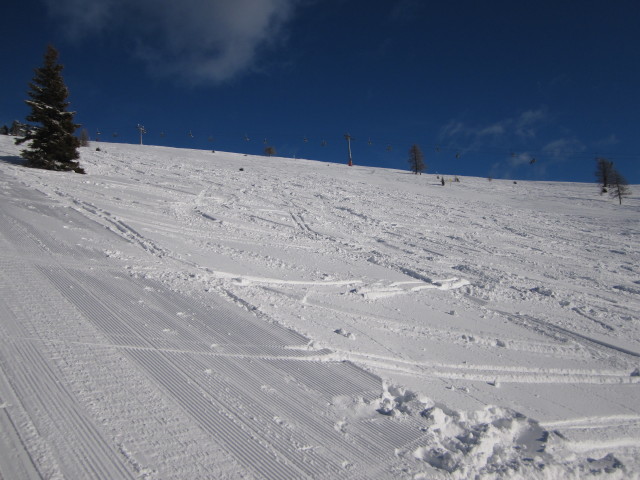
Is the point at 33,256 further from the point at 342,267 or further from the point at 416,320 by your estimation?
the point at 416,320

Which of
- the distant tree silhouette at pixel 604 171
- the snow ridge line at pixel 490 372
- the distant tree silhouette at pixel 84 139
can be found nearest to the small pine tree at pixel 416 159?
the distant tree silhouette at pixel 604 171

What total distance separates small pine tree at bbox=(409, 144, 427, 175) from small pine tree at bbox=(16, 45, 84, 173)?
3899 cm

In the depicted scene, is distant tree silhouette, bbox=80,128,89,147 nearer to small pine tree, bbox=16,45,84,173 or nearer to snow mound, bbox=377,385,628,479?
small pine tree, bbox=16,45,84,173

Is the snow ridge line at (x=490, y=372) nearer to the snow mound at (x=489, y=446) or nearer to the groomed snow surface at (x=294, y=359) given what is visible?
the groomed snow surface at (x=294, y=359)

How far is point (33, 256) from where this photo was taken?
182 inches

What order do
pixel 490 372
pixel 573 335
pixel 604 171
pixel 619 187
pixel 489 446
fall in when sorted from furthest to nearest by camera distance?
pixel 604 171, pixel 619 187, pixel 573 335, pixel 490 372, pixel 489 446

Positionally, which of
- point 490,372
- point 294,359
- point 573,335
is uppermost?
point 294,359

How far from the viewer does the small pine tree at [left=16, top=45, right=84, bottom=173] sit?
47.5 ft

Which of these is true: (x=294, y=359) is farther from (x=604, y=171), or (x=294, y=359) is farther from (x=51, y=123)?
(x=604, y=171)

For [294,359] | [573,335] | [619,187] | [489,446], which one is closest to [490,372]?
[489,446]

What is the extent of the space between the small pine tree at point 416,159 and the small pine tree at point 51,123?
38995mm

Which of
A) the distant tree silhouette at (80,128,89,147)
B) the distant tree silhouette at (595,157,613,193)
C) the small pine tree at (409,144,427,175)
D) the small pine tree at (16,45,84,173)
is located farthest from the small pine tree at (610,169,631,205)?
the distant tree silhouette at (80,128,89,147)

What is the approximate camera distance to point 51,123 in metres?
15.1

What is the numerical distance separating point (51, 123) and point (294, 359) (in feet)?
57.8
